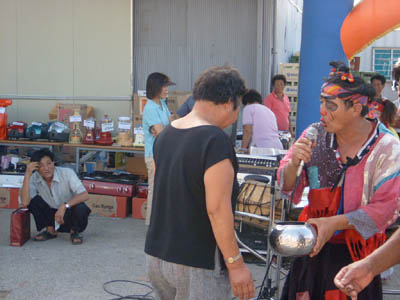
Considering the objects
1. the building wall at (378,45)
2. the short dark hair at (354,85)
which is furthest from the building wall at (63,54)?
the building wall at (378,45)

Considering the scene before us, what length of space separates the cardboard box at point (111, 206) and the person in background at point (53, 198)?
3.68 ft

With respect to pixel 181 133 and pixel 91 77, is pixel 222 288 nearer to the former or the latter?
pixel 181 133

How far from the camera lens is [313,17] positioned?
17.4 ft

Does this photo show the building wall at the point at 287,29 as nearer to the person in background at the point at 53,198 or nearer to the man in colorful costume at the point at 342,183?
the person in background at the point at 53,198

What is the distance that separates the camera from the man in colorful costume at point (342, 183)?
2.31 metres

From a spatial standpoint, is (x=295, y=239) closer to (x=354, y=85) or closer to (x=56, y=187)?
(x=354, y=85)

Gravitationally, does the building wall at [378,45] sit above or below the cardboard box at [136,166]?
above

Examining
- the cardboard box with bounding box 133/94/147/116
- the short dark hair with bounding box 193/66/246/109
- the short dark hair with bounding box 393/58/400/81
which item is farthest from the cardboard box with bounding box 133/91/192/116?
the short dark hair with bounding box 193/66/246/109

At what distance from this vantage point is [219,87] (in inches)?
96.1

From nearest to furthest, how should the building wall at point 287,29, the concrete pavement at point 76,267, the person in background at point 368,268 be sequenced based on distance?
the person in background at point 368,268, the concrete pavement at point 76,267, the building wall at point 287,29

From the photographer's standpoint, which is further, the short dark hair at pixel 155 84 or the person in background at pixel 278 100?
the person in background at pixel 278 100

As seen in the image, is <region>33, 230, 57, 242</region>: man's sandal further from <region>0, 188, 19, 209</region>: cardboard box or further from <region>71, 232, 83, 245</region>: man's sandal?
<region>0, 188, 19, 209</region>: cardboard box

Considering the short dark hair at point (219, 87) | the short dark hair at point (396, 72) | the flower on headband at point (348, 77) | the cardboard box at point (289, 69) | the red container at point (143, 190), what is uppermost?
the cardboard box at point (289, 69)

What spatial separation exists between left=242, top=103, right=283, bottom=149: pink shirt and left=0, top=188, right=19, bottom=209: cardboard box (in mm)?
3456
